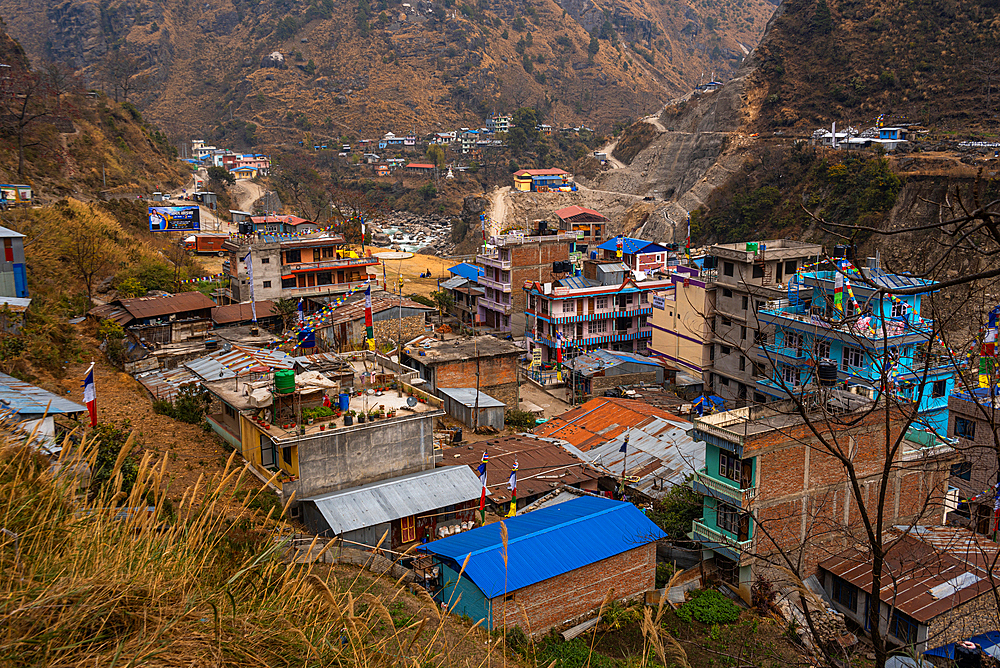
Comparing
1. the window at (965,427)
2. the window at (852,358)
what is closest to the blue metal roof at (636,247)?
the window at (852,358)

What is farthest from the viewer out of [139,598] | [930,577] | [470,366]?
[470,366]

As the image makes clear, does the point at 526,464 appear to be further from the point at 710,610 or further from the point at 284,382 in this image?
the point at 284,382

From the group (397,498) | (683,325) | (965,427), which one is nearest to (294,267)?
(683,325)

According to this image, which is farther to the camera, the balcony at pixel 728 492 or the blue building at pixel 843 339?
the blue building at pixel 843 339

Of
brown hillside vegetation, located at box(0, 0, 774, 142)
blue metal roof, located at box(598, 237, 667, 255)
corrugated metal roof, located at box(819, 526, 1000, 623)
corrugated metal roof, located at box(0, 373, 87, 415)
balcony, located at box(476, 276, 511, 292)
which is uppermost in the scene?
brown hillside vegetation, located at box(0, 0, 774, 142)

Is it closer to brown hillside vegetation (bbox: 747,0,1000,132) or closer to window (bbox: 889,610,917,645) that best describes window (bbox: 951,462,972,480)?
window (bbox: 889,610,917,645)

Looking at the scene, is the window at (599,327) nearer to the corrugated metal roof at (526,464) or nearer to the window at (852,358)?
the window at (852,358)

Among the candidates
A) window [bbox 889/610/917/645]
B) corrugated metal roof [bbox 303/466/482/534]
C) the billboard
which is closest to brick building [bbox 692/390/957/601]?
window [bbox 889/610/917/645]
